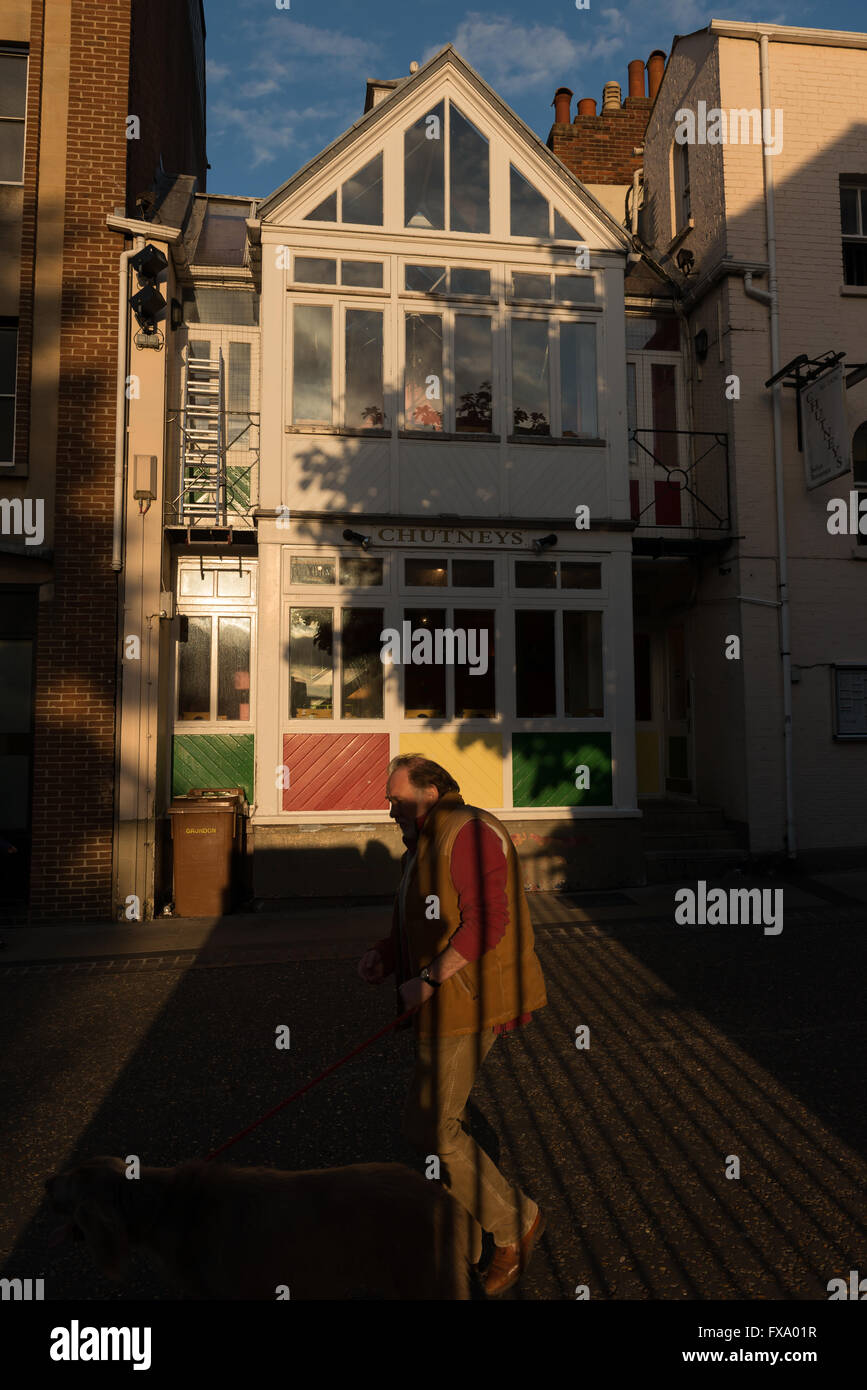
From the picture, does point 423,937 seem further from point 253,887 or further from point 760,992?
point 253,887

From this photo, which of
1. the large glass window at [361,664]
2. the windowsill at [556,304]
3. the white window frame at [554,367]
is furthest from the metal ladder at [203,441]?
the windowsill at [556,304]

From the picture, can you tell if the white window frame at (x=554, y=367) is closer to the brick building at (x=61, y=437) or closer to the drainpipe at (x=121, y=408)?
the drainpipe at (x=121, y=408)

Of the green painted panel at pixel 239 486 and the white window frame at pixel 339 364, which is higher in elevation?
the white window frame at pixel 339 364

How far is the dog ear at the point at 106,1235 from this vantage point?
2639 millimetres

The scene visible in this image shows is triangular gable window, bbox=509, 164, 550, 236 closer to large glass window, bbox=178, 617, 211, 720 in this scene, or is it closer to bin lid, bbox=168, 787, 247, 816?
large glass window, bbox=178, 617, 211, 720

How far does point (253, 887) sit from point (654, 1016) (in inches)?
215

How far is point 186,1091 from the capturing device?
491 cm

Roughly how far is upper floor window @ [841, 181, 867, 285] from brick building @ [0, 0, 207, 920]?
992 centimetres

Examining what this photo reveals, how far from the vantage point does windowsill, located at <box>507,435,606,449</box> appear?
443 inches

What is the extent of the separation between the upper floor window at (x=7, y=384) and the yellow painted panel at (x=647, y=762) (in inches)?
369

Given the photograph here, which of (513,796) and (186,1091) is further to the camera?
(513,796)

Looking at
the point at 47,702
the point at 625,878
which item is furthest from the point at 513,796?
the point at 47,702

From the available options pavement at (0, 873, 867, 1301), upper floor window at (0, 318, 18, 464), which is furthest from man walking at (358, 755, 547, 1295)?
upper floor window at (0, 318, 18, 464)

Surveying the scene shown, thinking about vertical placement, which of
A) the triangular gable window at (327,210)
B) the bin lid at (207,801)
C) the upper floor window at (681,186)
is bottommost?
the bin lid at (207,801)
